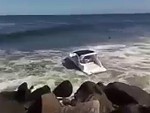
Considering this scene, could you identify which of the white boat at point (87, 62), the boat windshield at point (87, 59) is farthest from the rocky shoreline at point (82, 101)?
the boat windshield at point (87, 59)

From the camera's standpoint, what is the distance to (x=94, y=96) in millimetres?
4453

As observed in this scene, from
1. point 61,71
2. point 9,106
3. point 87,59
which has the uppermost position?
point 9,106

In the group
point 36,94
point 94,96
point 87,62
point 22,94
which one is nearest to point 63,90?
point 36,94

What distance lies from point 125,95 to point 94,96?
53cm

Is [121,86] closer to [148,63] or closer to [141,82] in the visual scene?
[141,82]

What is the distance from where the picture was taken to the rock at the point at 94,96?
4305 millimetres

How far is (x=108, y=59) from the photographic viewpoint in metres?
12.5

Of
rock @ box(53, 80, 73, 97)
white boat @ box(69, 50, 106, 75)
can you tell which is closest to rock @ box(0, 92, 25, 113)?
rock @ box(53, 80, 73, 97)

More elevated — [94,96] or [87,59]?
[94,96]

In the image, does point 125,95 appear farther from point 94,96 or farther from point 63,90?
point 63,90

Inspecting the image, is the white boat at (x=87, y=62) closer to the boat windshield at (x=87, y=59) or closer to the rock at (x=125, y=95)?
the boat windshield at (x=87, y=59)

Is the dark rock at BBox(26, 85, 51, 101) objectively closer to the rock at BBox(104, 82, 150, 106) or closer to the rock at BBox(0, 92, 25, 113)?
the rock at BBox(0, 92, 25, 113)

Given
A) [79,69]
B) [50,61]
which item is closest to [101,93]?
[79,69]

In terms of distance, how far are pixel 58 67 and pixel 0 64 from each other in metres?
2.41
